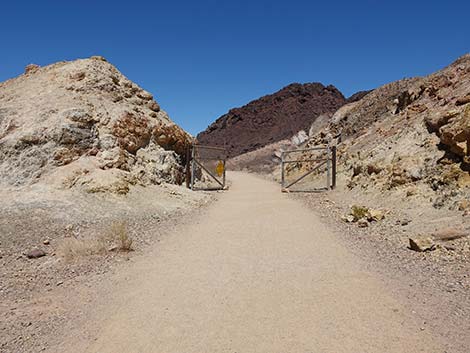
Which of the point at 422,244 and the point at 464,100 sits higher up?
the point at 464,100

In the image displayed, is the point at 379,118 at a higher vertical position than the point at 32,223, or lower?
higher

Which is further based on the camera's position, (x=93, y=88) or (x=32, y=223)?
(x=93, y=88)

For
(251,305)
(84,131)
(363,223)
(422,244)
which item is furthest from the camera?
(84,131)

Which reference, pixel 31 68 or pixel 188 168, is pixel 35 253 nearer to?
pixel 188 168

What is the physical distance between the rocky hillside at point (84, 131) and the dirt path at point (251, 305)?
5.88m

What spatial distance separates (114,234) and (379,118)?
21399 mm

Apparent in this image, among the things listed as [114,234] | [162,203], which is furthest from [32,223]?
[162,203]

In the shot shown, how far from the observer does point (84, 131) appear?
12.7 m

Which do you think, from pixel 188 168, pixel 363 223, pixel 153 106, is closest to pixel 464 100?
pixel 363 223

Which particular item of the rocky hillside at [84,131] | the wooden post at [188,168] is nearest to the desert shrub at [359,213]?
the rocky hillside at [84,131]

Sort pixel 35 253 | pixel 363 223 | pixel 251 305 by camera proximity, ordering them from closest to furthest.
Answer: pixel 251 305
pixel 35 253
pixel 363 223

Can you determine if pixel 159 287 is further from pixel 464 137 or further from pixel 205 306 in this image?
pixel 464 137

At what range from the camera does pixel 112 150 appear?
1299cm

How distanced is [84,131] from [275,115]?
252ft
